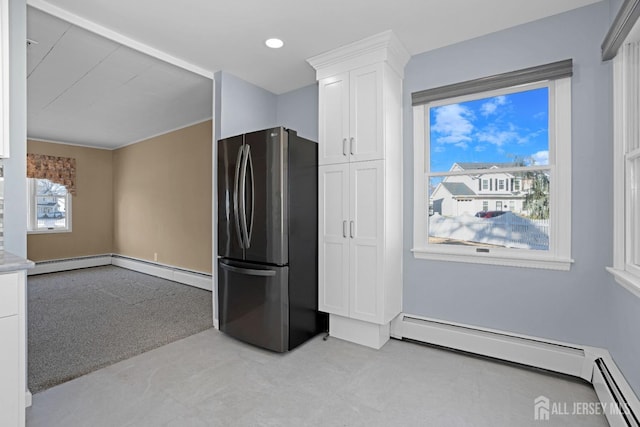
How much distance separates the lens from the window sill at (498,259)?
2.30 m

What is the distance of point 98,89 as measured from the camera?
3617mm

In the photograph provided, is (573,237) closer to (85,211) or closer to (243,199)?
(243,199)

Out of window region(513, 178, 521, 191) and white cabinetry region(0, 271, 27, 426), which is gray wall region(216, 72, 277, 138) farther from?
window region(513, 178, 521, 191)

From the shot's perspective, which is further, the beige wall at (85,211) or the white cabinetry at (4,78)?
the beige wall at (85,211)

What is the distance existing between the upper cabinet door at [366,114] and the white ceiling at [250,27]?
310mm

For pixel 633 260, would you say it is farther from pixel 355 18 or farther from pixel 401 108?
pixel 355 18

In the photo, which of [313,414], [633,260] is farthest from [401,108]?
[313,414]

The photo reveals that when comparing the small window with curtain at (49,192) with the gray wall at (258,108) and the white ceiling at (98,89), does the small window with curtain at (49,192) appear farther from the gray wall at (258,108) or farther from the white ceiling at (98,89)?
the gray wall at (258,108)

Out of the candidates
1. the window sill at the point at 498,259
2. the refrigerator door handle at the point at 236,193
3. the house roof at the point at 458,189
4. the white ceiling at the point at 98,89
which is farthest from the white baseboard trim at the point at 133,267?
the house roof at the point at 458,189

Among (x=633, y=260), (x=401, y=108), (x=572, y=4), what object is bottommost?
(x=633, y=260)

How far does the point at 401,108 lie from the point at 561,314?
2.07m

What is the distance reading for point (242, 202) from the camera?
280 centimetres

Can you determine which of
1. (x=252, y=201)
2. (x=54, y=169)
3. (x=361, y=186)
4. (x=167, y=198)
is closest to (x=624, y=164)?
(x=361, y=186)

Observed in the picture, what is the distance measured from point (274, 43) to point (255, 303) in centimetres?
222
